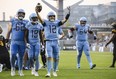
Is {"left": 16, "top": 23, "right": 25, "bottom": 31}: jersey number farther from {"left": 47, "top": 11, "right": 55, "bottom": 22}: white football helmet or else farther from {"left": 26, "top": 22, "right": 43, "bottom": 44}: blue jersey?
{"left": 47, "top": 11, "right": 55, "bottom": 22}: white football helmet

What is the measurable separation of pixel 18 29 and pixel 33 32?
0.51 m

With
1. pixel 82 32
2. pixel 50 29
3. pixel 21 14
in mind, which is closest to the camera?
pixel 21 14

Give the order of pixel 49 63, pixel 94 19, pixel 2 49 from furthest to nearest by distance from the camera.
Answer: pixel 94 19 → pixel 2 49 → pixel 49 63

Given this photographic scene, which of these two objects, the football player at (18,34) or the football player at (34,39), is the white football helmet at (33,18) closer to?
the football player at (34,39)

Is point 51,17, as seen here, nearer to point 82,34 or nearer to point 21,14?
point 21,14

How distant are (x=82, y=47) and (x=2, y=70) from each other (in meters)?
3.49

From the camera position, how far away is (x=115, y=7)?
168 m

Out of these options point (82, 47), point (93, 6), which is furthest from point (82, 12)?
point (82, 47)

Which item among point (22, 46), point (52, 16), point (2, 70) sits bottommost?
point (2, 70)

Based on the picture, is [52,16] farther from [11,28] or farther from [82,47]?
[82,47]

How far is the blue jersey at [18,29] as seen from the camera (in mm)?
15430

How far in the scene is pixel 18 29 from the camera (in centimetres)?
1545

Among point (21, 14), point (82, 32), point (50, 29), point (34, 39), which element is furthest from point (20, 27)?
point (82, 32)

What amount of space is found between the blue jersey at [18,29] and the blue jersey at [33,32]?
0.20m
